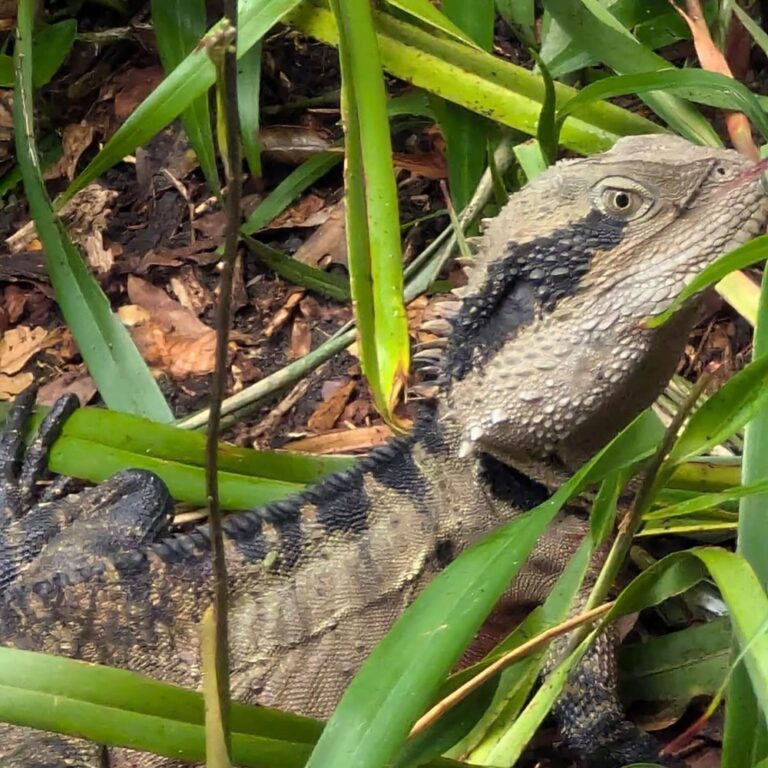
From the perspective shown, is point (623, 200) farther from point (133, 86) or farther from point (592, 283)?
point (133, 86)

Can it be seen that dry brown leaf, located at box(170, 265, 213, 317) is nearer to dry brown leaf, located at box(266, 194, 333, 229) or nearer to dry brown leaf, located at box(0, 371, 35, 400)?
dry brown leaf, located at box(266, 194, 333, 229)

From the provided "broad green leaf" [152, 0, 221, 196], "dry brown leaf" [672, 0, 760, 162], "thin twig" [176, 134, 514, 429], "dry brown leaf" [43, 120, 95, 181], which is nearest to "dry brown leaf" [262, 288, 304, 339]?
"thin twig" [176, 134, 514, 429]

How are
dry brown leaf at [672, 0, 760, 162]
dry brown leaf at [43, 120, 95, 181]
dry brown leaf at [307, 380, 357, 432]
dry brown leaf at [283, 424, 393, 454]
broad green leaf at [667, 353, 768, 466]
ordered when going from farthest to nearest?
dry brown leaf at [43, 120, 95, 181] < dry brown leaf at [307, 380, 357, 432] < dry brown leaf at [283, 424, 393, 454] < dry brown leaf at [672, 0, 760, 162] < broad green leaf at [667, 353, 768, 466]

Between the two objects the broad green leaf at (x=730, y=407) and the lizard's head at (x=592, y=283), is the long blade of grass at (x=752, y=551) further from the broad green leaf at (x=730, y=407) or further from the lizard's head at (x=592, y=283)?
the lizard's head at (x=592, y=283)

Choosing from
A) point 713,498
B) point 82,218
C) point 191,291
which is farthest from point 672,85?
point 82,218

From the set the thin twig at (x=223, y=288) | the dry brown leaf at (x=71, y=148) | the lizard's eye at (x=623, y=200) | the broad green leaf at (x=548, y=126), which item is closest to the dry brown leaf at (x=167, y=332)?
the dry brown leaf at (x=71, y=148)

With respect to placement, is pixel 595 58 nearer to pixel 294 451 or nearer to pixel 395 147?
pixel 395 147
